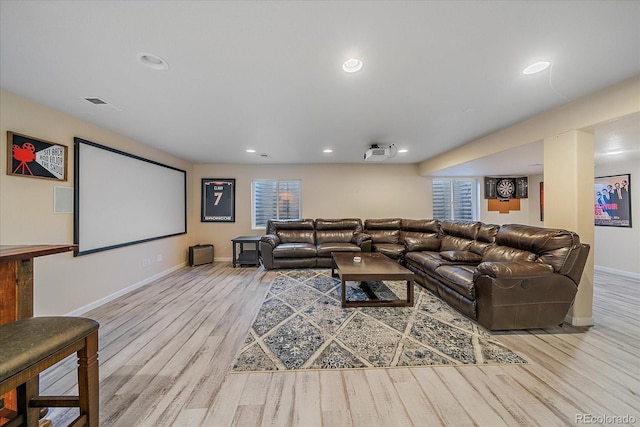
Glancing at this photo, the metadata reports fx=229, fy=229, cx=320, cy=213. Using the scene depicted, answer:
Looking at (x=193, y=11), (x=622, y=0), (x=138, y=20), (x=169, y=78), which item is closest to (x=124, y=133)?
(x=169, y=78)

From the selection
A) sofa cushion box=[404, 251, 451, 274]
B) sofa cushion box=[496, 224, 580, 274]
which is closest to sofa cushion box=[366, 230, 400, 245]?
sofa cushion box=[404, 251, 451, 274]

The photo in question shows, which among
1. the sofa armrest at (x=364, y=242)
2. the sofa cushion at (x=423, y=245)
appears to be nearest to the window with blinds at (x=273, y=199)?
the sofa armrest at (x=364, y=242)

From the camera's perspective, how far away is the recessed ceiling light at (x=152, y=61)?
1.65m

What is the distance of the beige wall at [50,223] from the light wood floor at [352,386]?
750mm

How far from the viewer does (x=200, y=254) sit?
5109 millimetres

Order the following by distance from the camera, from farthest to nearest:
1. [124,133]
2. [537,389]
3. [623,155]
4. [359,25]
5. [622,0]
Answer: [623,155]
[124,133]
[537,389]
[359,25]
[622,0]

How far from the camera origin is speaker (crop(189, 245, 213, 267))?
501 centimetres

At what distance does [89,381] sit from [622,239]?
7.29 m

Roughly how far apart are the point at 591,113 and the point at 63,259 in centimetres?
575

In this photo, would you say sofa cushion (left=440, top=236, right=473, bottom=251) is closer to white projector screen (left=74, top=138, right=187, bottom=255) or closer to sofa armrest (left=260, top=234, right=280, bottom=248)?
sofa armrest (left=260, top=234, right=280, bottom=248)

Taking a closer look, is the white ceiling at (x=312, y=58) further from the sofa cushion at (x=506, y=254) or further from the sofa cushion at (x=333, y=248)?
the sofa cushion at (x=333, y=248)

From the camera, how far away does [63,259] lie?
258 centimetres

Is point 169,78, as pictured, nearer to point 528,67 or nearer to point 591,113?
point 528,67

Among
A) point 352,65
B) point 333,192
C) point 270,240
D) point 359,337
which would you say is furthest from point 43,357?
point 333,192
